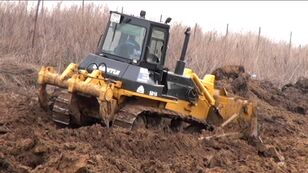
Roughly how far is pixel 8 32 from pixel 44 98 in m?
8.80

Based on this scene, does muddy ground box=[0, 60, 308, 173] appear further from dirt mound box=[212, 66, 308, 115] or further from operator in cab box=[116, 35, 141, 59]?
dirt mound box=[212, 66, 308, 115]

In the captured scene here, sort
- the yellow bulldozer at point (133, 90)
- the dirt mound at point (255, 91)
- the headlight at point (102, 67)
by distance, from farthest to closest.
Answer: the dirt mound at point (255, 91)
the headlight at point (102, 67)
the yellow bulldozer at point (133, 90)

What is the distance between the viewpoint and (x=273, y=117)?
14.4 m

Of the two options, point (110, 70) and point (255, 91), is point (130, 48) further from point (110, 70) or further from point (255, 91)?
point (255, 91)

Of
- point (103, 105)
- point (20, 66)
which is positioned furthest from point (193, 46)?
point (103, 105)

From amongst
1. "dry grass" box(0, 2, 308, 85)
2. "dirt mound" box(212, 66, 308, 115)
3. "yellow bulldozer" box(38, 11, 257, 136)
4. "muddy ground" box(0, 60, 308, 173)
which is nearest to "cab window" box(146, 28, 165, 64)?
"yellow bulldozer" box(38, 11, 257, 136)

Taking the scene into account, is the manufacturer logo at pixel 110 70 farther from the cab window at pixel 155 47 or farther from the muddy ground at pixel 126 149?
the muddy ground at pixel 126 149

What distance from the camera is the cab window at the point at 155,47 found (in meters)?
11.0

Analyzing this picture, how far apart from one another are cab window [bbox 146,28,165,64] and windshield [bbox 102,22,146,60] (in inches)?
7.0

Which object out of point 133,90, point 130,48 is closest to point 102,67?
point 130,48

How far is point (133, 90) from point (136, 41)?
1.00 meters

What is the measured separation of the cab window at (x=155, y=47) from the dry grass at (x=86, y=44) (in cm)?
725

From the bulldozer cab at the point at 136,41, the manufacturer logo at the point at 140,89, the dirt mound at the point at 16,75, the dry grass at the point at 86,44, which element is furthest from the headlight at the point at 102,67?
the dry grass at the point at 86,44

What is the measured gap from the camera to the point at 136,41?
10961 millimetres
